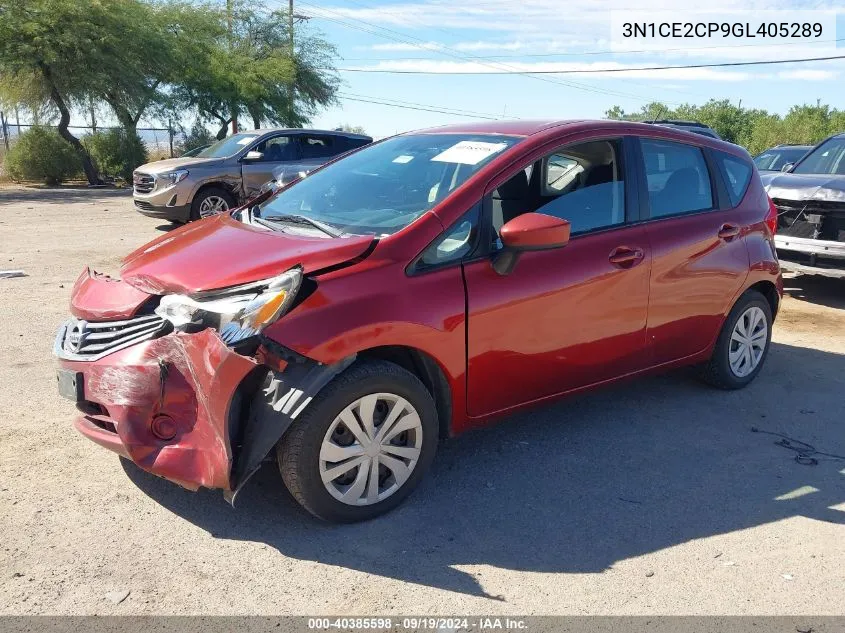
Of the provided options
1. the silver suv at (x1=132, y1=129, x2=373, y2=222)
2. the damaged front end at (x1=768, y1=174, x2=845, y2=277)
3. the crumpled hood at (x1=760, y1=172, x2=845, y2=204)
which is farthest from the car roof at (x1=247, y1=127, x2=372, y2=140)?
the damaged front end at (x1=768, y1=174, x2=845, y2=277)

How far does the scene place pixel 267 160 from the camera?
13.5 m

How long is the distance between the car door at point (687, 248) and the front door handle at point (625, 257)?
148mm

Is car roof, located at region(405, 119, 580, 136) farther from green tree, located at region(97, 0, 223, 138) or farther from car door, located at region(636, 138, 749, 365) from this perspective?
green tree, located at region(97, 0, 223, 138)

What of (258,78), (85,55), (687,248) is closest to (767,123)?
(258,78)

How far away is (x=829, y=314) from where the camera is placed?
789cm

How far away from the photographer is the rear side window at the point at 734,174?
5.24 metres

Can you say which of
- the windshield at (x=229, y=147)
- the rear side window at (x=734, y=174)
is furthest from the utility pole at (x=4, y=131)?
the rear side window at (x=734, y=174)

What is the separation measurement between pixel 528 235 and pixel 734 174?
241 centimetres

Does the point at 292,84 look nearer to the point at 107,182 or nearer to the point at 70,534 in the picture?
the point at 107,182

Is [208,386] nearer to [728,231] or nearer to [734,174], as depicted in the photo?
[728,231]

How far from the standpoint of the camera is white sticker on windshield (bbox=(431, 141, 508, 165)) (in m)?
4.14

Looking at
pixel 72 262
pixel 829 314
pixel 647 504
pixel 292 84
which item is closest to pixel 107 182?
pixel 292 84

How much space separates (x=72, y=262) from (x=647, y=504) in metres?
7.87

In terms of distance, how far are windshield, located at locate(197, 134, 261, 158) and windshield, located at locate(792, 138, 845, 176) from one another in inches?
346
